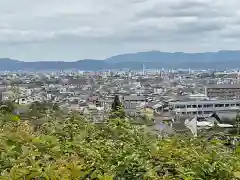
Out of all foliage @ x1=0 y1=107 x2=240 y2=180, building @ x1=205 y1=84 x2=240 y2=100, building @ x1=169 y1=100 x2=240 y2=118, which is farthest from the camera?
building @ x1=205 y1=84 x2=240 y2=100

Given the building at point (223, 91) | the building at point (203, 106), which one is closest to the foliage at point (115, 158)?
the building at point (203, 106)

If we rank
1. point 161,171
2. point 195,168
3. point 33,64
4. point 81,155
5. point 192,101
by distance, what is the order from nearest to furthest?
point 195,168 → point 161,171 → point 81,155 → point 192,101 → point 33,64

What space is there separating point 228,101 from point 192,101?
4048mm

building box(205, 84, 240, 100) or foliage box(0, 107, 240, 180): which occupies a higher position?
foliage box(0, 107, 240, 180)

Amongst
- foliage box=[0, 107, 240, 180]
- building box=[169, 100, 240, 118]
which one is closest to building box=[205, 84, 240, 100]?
building box=[169, 100, 240, 118]

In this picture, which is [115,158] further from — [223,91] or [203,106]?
[223,91]

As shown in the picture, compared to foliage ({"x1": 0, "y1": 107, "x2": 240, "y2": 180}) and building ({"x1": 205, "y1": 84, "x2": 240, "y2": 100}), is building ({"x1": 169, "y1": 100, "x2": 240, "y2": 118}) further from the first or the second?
foliage ({"x1": 0, "y1": 107, "x2": 240, "y2": 180})

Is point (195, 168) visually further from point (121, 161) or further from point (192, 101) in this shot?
point (192, 101)

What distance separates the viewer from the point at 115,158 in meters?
2.67

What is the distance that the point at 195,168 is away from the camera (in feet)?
8.43

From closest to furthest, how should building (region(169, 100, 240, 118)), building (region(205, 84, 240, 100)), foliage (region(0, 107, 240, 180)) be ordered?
foliage (region(0, 107, 240, 180)), building (region(169, 100, 240, 118)), building (region(205, 84, 240, 100))

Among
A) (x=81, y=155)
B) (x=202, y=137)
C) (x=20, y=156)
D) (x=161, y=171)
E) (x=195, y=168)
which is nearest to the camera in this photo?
(x=20, y=156)

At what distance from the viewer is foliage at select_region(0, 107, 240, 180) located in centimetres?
231

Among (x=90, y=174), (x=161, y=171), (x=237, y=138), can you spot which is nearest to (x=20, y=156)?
(x=90, y=174)
